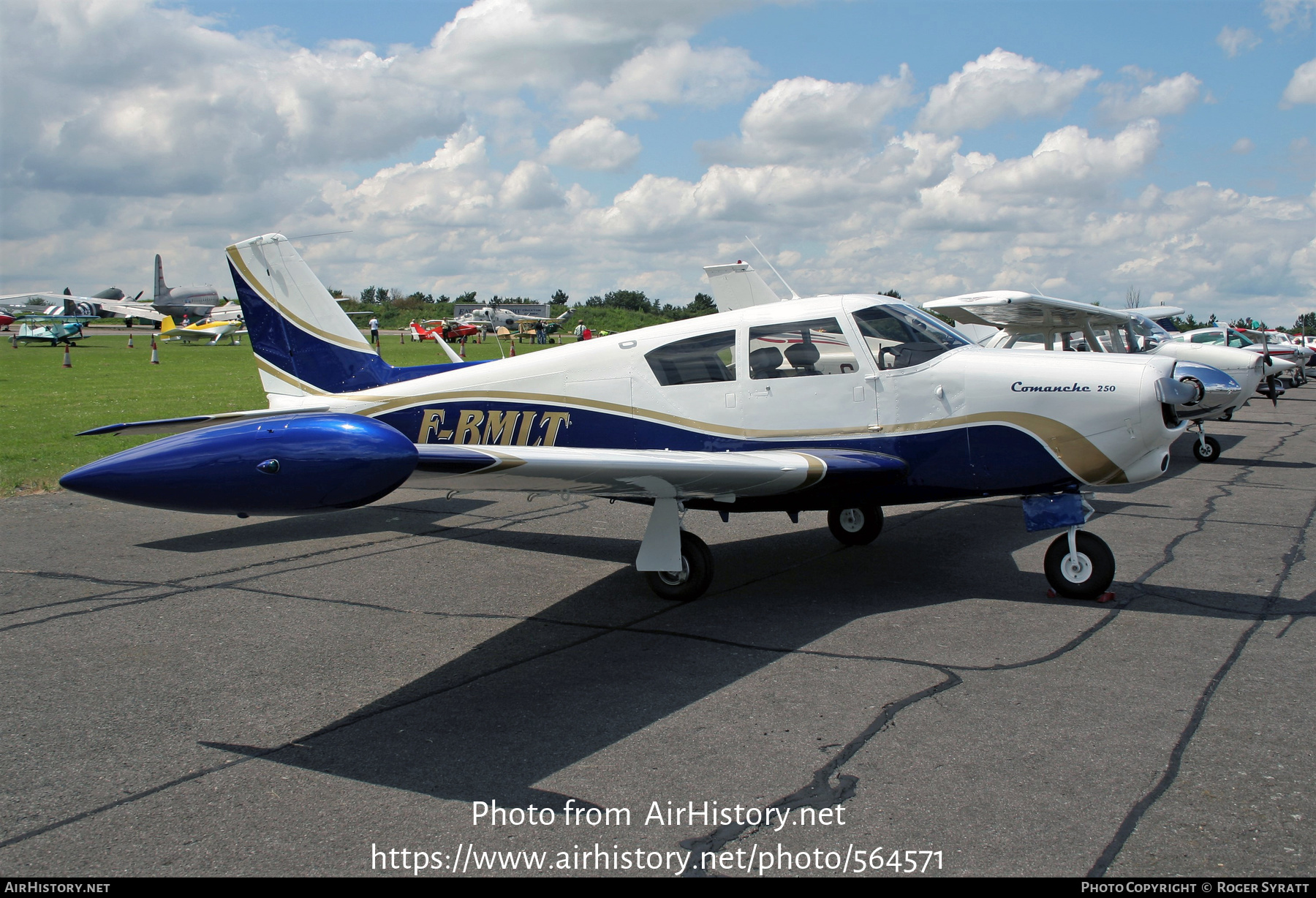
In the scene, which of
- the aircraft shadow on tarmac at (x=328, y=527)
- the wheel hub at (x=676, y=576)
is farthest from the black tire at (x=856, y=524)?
the aircraft shadow on tarmac at (x=328, y=527)

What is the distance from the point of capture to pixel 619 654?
209 inches

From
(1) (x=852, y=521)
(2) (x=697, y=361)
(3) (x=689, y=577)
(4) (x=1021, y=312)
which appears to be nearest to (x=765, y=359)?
(2) (x=697, y=361)

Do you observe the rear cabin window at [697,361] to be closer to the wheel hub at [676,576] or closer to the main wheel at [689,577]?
the main wheel at [689,577]

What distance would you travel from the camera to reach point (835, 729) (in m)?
4.11

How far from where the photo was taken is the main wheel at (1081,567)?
20.0ft

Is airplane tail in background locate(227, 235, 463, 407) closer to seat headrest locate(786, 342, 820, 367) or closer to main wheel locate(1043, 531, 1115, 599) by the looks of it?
seat headrest locate(786, 342, 820, 367)

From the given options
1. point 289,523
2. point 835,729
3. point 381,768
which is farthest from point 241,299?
point 835,729

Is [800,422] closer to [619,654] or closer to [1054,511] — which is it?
[1054,511]

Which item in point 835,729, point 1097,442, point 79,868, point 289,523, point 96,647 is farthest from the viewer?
point 289,523

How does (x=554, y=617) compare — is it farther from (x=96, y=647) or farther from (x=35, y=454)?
(x=35, y=454)

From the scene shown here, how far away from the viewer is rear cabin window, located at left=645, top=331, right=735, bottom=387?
6855 mm

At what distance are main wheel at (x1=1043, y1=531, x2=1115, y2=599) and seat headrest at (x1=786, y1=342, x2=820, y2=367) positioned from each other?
221cm

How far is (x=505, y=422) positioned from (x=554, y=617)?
204cm

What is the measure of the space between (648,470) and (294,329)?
5522 mm
